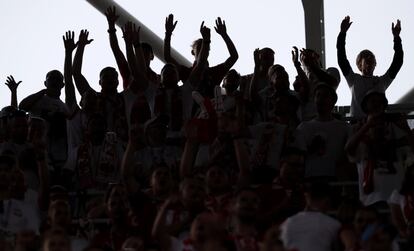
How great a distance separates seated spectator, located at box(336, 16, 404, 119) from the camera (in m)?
15.1

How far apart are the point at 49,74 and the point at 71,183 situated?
1.54 metres

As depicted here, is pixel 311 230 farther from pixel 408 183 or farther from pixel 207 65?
pixel 207 65

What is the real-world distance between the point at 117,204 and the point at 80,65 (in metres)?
3.57

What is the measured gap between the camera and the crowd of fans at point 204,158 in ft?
37.3

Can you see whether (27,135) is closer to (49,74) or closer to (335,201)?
(49,74)

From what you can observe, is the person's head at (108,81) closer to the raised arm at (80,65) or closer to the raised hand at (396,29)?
the raised arm at (80,65)

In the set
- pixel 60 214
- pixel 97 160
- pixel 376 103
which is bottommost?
pixel 60 214

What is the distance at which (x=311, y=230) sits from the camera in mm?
11125

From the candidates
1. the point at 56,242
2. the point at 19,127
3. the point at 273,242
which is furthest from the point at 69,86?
the point at 273,242

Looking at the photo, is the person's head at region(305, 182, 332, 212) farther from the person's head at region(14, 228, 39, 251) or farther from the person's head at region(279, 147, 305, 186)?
the person's head at region(14, 228, 39, 251)

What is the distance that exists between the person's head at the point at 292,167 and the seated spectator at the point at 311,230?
1169mm

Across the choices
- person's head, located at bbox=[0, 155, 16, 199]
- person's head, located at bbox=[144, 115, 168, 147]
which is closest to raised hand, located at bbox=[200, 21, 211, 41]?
person's head, located at bbox=[144, 115, 168, 147]

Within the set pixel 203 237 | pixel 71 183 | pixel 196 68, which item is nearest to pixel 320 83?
pixel 196 68

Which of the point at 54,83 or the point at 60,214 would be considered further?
the point at 54,83
